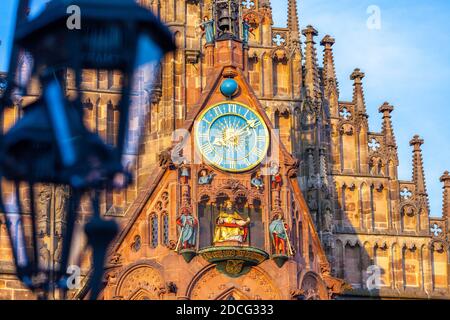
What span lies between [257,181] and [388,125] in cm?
999

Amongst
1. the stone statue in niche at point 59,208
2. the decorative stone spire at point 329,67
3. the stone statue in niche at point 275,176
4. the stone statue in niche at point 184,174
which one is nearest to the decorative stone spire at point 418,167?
the decorative stone spire at point 329,67

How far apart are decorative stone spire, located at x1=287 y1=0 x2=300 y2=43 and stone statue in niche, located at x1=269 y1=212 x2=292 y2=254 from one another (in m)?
9.86

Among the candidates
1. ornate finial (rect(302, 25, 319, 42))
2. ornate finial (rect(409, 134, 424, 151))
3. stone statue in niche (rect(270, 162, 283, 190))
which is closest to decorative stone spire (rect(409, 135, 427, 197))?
ornate finial (rect(409, 134, 424, 151))

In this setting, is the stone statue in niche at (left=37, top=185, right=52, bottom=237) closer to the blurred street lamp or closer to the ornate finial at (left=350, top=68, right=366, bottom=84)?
the ornate finial at (left=350, top=68, right=366, bottom=84)

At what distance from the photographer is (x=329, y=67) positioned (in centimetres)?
4278

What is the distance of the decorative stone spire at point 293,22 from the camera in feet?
136

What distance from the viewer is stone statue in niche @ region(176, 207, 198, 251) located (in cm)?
3325

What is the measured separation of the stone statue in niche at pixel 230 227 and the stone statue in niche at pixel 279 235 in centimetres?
87

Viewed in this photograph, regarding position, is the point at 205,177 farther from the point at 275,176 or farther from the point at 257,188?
the point at 275,176

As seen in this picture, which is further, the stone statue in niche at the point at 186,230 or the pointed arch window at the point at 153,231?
the pointed arch window at the point at 153,231

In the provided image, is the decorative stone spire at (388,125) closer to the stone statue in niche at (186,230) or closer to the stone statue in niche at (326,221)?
the stone statue in niche at (326,221)

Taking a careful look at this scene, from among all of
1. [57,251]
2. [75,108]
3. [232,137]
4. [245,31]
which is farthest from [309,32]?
[75,108]
